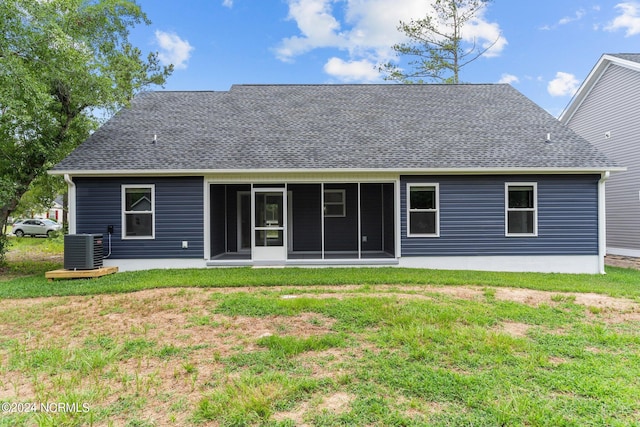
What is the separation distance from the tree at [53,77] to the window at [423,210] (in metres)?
8.66

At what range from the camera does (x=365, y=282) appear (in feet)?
23.8

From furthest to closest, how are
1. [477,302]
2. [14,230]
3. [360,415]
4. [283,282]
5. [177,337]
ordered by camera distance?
1. [14,230]
2. [283,282]
3. [477,302]
4. [177,337]
5. [360,415]

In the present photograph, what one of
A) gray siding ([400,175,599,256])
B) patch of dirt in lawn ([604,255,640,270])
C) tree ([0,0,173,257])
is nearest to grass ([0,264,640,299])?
gray siding ([400,175,599,256])

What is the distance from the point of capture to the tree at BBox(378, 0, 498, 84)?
1894 centimetres

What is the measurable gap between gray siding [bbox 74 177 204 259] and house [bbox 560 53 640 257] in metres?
14.4

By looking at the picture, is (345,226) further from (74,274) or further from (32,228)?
(32,228)

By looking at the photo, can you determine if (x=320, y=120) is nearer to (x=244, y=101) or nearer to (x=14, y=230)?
(x=244, y=101)

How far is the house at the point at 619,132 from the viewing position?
12.2 meters

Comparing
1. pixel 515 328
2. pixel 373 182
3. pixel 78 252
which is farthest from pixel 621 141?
pixel 78 252

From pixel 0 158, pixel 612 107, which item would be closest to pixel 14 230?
pixel 0 158

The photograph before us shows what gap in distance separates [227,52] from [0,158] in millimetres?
12593

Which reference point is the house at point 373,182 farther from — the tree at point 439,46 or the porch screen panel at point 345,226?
the tree at point 439,46

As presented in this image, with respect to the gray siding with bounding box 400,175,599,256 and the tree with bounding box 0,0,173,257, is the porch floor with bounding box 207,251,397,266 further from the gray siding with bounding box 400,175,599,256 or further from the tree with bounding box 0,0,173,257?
the tree with bounding box 0,0,173,257

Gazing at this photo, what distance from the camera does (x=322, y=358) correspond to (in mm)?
3639
